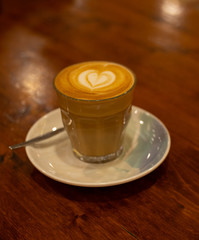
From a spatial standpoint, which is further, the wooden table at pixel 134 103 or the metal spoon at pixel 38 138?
the metal spoon at pixel 38 138

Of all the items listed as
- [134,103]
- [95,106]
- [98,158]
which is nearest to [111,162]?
[98,158]

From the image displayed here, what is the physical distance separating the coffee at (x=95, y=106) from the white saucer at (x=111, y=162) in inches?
1.3

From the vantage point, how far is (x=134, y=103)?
33.0 inches

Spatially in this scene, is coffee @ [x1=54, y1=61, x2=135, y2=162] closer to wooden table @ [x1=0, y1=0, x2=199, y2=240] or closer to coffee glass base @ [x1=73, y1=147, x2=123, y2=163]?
coffee glass base @ [x1=73, y1=147, x2=123, y2=163]

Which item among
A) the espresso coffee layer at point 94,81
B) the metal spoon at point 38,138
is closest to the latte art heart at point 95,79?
the espresso coffee layer at point 94,81

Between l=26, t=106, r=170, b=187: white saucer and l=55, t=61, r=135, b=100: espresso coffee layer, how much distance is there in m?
0.15

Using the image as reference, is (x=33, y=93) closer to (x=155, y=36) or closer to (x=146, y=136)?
(x=146, y=136)

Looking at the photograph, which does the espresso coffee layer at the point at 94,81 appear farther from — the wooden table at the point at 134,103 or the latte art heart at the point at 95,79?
the wooden table at the point at 134,103

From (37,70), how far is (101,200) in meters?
0.61

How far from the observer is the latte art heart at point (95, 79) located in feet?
2.04

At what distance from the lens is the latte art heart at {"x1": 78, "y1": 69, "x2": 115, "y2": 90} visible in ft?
2.04

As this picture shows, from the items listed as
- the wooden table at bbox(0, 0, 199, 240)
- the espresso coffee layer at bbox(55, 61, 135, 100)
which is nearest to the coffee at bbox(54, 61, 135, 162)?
the espresso coffee layer at bbox(55, 61, 135, 100)

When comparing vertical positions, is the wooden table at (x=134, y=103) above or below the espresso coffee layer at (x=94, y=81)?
below

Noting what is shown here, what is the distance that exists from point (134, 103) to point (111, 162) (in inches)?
9.6
